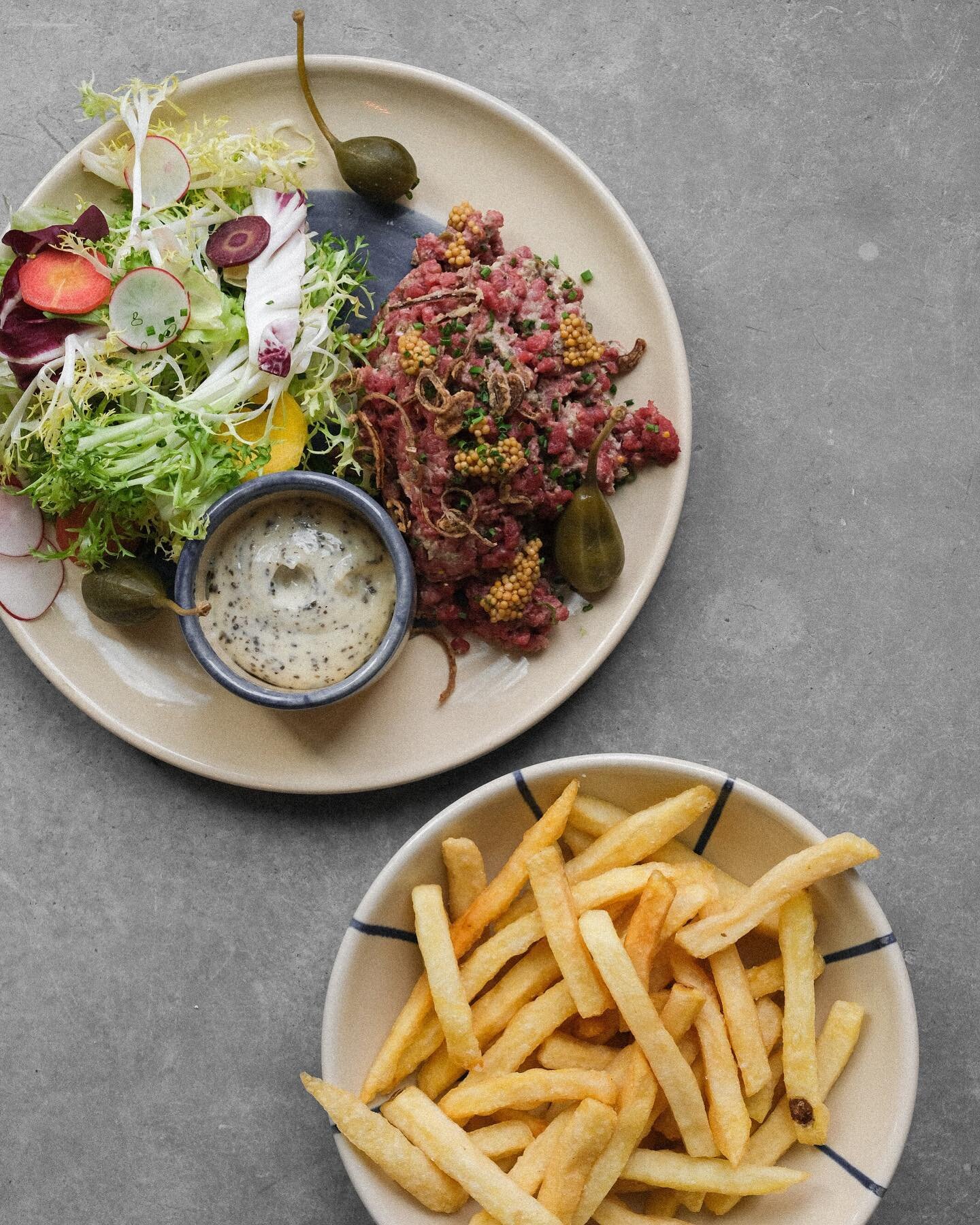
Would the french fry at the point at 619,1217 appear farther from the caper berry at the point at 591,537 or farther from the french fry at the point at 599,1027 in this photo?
the caper berry at the point at 591,537

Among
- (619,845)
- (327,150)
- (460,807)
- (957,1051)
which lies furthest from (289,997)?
(327,150)

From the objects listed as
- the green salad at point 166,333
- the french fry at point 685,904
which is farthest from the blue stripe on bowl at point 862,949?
the green salad at point 166,333

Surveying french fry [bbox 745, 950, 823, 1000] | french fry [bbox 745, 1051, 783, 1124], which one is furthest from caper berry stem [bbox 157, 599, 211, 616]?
french fry [bbox 745, 1051, 783, 1124]

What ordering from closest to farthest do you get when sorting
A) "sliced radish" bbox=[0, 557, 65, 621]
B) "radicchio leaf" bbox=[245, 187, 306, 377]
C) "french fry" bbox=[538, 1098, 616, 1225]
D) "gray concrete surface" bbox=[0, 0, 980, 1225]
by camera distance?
"french fry" bbox=[538, 1098, 616, 1225] < "radicchio leaf" bbox=[245, 187, 306, 377] < "sliced radish" bbox=[0, 557, 65, 621] < "gray concrete surface" bbox=[0, 0, 980, 1225]

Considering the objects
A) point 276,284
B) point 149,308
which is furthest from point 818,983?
point 149,308

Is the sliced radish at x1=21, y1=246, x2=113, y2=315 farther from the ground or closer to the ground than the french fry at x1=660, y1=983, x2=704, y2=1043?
farther from the ground

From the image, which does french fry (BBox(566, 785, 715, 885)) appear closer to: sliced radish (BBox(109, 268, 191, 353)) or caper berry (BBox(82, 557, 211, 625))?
caper berry (BBox(82, 557, 211, 625))

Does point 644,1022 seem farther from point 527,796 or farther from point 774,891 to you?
point 527,796
